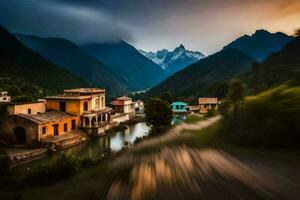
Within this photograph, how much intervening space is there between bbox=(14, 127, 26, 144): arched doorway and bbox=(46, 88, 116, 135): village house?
7.22m

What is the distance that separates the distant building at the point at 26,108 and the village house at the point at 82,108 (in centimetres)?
164

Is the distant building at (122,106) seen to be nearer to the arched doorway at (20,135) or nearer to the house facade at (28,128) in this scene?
the house facade at (28,128)

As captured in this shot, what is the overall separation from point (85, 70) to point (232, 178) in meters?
194

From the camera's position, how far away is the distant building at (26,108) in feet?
86.3

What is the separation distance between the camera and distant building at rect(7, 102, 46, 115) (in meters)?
26.3

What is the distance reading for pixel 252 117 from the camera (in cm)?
255

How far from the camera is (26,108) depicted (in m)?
28.2

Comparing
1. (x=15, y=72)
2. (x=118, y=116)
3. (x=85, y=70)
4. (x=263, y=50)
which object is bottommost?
(x=118, y=116)

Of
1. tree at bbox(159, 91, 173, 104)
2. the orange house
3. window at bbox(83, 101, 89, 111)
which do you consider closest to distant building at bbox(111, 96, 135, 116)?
tree at bbox(159, 91, 173, 104)

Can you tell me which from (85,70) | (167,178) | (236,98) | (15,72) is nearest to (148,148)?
(167,178)

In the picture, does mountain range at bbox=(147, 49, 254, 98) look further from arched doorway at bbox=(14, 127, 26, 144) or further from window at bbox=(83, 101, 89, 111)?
arched doorway at bbox=(14, 127, 26, 144)

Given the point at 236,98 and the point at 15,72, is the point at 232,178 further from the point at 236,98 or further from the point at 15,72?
the point at 15,72

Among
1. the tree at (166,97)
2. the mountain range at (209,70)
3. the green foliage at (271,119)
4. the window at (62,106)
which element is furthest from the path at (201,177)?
the mountain range at (209,70)

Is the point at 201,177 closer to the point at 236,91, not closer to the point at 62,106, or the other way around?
the point at 236,91
